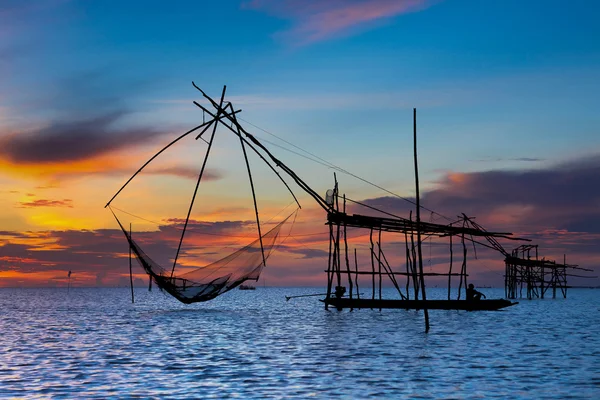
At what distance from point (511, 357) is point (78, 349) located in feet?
43.1

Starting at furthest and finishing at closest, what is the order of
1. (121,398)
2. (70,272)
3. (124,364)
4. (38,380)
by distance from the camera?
(70,272) → (124,364) → (38,380) → (121,398)

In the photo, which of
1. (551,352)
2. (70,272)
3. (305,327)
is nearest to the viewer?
(551,352)

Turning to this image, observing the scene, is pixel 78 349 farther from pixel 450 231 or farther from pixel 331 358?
pixel 450 231

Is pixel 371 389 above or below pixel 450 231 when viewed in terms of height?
below

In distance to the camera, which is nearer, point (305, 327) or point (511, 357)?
point (511, 357)

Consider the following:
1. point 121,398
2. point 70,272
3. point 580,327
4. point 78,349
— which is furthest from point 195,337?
point 70,272

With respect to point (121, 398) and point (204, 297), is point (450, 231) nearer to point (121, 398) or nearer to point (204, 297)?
point (204, 297)

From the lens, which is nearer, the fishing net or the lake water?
the lake water

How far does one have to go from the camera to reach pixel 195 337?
26.6m

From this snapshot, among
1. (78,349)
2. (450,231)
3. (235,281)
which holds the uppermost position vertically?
(450,231)

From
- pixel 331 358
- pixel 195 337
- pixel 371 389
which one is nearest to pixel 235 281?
pixel 195 337

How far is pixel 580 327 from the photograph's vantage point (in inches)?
1309

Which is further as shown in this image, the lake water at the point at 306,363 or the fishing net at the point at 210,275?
the fishing net at the point at 210,275

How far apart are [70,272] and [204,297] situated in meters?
107
